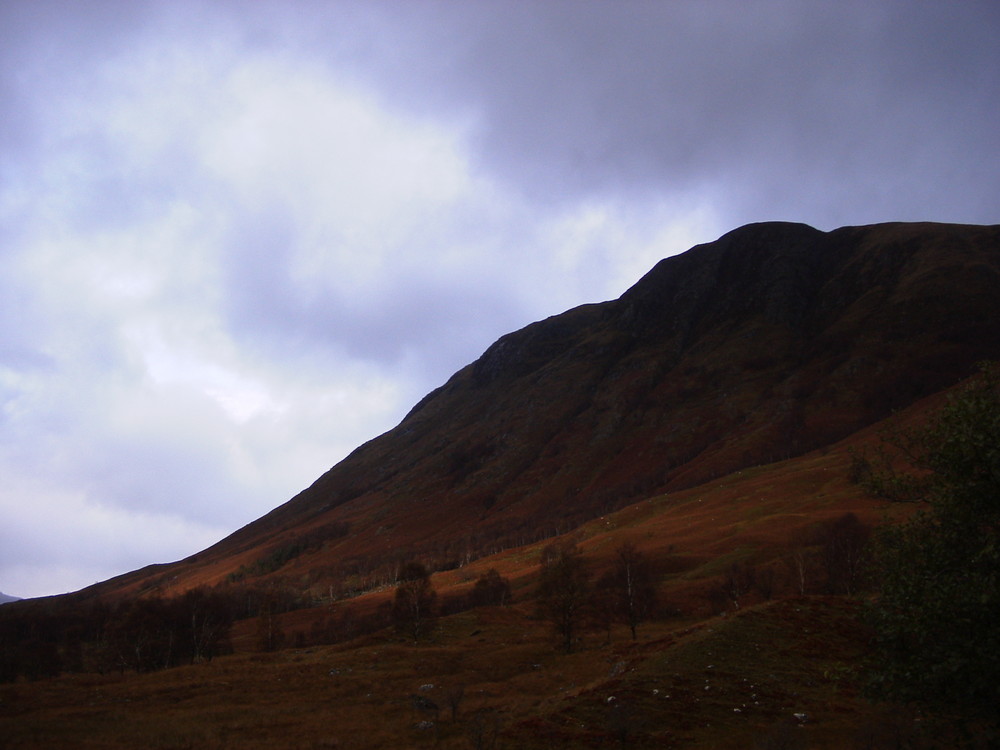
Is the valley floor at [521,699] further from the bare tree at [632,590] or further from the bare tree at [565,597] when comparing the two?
the bare tree at [632,590]

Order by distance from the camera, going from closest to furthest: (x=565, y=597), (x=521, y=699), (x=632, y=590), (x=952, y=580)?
1. (x=952, y=580)
2. (x=521, y=699)
3. (x=565, y=597)
4. (x=632, y=590)

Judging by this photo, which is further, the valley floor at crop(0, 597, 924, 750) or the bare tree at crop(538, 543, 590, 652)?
the bare tree at crop(538, 543, 590, 652)

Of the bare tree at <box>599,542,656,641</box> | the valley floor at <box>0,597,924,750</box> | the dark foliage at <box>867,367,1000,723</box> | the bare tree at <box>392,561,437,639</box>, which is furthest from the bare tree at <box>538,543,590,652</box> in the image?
the dark foliage at <box>867,367,1000,723</box>

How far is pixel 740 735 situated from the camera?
1013 inches

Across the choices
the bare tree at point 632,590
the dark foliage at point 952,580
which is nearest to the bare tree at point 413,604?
the bare tree at point 632,590

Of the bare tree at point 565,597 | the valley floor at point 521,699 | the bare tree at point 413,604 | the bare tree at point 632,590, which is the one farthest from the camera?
the bare tree at point 413,604

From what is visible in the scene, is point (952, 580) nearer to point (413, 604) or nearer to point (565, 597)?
point (565, 597)

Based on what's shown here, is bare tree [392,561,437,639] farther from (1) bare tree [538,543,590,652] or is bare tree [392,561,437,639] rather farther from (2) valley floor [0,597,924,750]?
(1) bare tree [538,543,590,652]

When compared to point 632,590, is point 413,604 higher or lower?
higher

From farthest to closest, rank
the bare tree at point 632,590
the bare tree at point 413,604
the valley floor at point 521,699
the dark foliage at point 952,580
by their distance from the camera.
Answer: the bare tree at point 413,604
the bare tree at point 632,590
the valley floor at point 521,699
the dark foliage at point 952,580

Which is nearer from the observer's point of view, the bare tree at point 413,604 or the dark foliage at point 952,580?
the dark foliage at point 952,580

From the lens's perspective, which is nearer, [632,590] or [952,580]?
[952,580]

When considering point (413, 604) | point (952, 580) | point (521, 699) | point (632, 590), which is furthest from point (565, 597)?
point (952, 580)

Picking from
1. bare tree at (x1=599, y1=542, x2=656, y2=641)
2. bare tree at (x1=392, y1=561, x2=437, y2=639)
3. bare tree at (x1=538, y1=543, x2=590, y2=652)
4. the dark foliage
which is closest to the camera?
the dark foliage
